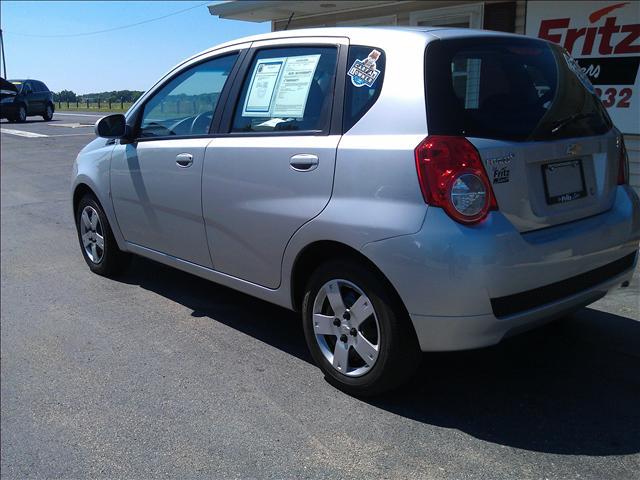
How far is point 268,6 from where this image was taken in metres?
10.2

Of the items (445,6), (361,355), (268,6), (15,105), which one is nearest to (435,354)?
(361,355)

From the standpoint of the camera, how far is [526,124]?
2.91 m

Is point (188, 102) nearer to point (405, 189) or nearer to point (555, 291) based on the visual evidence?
point (405, 189)

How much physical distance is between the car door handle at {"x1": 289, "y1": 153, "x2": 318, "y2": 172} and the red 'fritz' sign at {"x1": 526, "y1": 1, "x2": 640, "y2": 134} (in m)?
5.38

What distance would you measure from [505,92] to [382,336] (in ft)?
4.32

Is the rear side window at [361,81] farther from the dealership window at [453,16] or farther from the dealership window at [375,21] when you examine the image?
the dealership window at [375,21]

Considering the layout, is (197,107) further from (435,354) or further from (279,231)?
(435,354)

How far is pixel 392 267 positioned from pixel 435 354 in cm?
119

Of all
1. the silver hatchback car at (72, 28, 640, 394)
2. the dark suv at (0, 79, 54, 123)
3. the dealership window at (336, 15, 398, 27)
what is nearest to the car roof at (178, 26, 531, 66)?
the silver hatchback car at (72, 28, 640, 394)

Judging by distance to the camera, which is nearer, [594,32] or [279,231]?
[279,231]

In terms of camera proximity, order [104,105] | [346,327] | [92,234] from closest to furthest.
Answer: [346,327], [92,234], [104,105]

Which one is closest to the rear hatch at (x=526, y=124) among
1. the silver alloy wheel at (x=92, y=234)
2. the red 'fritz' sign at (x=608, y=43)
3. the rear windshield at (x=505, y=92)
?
the rear windshield at (x=505, y=92)

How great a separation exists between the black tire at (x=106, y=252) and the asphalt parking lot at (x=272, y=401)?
468mm

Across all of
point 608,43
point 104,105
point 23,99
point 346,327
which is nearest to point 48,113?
point 23,99
